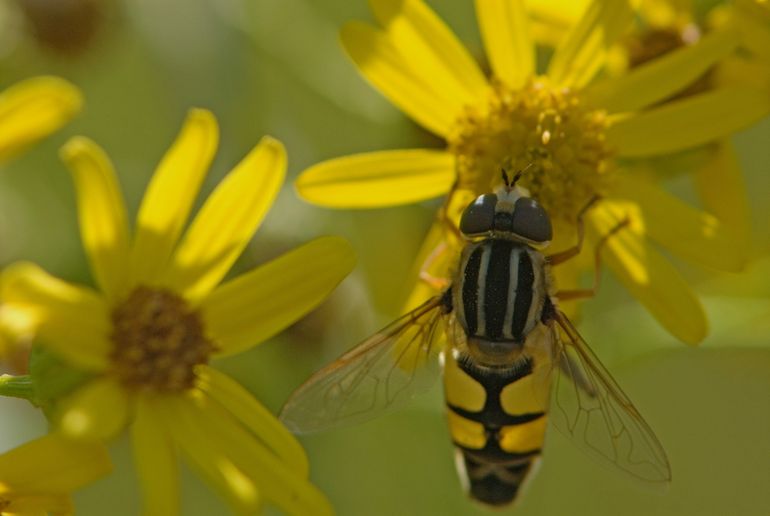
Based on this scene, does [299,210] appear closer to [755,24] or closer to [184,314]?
[184,314]

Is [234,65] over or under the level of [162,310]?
over

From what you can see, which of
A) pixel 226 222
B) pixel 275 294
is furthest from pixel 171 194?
pixel 275 294

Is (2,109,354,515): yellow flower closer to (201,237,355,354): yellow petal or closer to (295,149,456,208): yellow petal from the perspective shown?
(201,237,355,354): yellow petal

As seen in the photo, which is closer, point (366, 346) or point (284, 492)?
point (284, 492)

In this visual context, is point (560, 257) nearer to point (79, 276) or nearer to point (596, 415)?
point (596, 415)

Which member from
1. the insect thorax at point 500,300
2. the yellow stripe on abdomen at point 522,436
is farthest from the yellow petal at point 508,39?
the yellow stripe on abdomen at point 522,436

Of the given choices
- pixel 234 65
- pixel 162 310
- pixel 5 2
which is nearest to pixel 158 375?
pixel 162 310
